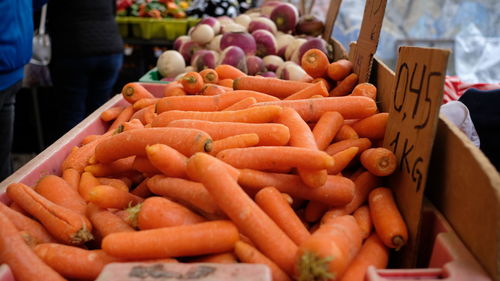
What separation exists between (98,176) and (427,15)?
4.77 meters

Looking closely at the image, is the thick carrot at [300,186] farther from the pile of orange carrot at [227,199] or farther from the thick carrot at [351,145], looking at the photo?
the thick carrot at [351,145]

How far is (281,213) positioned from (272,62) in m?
1.65

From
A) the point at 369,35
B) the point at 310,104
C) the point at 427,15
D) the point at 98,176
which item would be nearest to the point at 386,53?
the point at 427,15

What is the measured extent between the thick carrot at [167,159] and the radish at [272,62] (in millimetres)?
1523

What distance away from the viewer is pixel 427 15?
4859mm

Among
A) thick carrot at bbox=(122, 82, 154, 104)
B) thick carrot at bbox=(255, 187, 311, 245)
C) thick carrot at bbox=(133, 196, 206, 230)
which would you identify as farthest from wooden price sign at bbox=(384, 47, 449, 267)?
thick carrot at bbox=(122, 82, 154, 104)

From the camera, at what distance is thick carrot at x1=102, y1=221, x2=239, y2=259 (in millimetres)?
786

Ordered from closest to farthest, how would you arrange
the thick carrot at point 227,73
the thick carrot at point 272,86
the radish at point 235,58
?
the thick carrot at point 272,86 → the thick carrot at point 227,73 → the radish at point 235,58

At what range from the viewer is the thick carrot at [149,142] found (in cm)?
98

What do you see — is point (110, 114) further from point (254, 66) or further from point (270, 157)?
point (270, 157)

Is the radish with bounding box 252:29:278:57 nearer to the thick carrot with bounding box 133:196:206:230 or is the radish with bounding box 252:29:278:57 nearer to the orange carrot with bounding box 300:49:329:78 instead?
the orange carrot with bounding box 300:49:329:78

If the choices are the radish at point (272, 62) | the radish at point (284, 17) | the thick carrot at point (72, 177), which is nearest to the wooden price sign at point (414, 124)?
the thick carrot at point (72, 177)

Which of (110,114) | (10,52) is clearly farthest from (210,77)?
(10,52)

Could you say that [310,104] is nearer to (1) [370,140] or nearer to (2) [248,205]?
(1) [370,140]
